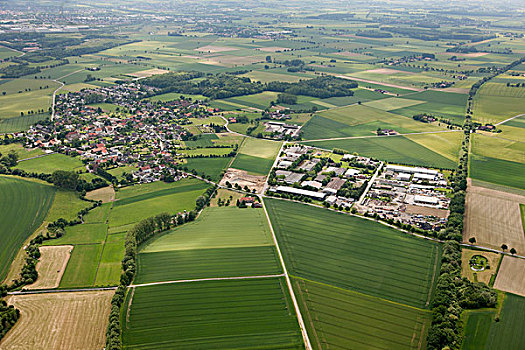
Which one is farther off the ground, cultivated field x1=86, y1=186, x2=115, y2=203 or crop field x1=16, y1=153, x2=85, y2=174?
cultivated field x1=86, y1=186, x2=115, y2=203

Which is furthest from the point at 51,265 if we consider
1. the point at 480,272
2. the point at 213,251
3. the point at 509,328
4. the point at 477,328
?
the point at 509,328

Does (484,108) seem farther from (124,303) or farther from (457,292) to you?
(124,303)

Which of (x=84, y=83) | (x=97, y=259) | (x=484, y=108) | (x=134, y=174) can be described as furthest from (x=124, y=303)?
(x=84, y=83)


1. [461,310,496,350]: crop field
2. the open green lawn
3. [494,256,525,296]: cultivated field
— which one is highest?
[494,256,525,296]: cultivated field

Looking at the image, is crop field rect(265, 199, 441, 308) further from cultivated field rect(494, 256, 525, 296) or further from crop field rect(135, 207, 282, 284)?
cultivated field rect(494, 256, 525, 296)

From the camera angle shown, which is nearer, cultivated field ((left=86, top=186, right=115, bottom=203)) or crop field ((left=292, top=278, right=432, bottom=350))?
crop field ((left=292, top=278, right=432, bottom=350))

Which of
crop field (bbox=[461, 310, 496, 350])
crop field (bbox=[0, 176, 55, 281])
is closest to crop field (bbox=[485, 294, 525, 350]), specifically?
crop field (bbox=[461, 310, 496, 350])

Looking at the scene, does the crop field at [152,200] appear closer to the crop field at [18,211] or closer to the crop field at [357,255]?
the crop field at [18,211]
